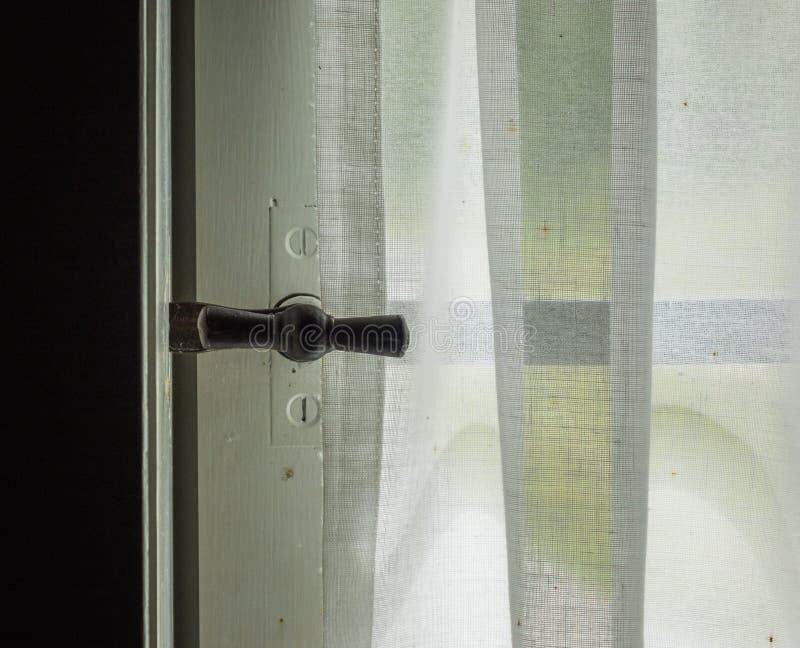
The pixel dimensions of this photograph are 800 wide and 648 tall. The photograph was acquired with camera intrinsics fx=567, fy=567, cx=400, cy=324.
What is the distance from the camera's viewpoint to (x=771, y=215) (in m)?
0.50

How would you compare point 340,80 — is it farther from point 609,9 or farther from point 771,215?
point 771,215

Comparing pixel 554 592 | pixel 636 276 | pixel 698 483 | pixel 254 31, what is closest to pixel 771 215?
pixel 636 276

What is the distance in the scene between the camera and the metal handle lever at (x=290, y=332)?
0.45 metres

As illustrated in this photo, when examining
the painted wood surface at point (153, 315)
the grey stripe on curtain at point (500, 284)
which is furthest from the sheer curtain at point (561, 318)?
the painted wood surface at point (153, 315)

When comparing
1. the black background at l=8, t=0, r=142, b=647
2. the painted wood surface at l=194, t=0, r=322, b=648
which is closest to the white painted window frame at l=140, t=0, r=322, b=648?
the painted wood surface at l=194, t=0, r=322, b=648

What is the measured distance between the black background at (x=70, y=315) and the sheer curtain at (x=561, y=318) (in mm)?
163

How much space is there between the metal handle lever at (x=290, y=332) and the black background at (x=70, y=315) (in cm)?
9

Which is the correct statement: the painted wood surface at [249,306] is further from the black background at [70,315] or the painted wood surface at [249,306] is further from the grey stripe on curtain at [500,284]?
the black background at [70,315]

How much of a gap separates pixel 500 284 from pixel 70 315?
0.32 meters

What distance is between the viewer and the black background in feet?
1.14

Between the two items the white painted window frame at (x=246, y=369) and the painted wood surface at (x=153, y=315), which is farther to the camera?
the white painted window frame at (x=246, y=369)

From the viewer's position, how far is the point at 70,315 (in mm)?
351

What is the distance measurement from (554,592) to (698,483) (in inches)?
6.4

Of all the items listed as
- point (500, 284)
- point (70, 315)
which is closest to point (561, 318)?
point (500, 284)
